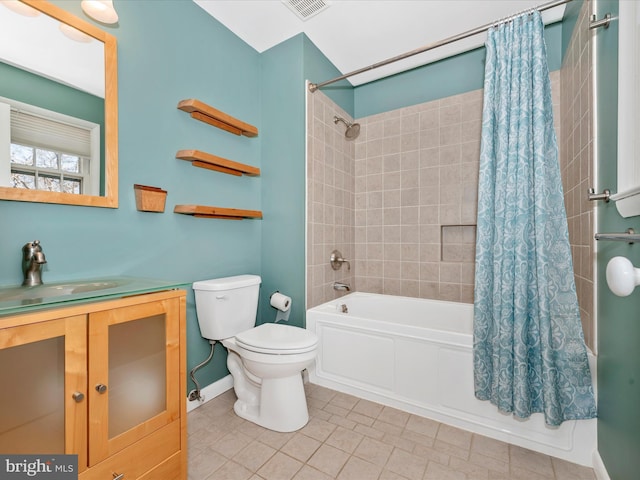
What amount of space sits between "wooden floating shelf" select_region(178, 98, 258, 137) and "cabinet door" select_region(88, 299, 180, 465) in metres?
1.20

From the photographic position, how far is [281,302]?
2160 millimetres

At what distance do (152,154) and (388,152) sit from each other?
1.96 metres

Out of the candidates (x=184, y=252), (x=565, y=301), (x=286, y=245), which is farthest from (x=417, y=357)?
(x=184, y=252)

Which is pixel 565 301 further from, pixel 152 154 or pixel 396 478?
pixel 152 154

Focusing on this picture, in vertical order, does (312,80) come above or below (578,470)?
above

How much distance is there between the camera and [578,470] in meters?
1.37

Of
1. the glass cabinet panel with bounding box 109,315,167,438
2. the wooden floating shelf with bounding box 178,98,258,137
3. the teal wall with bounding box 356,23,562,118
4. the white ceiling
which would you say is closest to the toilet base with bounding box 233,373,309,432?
the glass cabinet panel with bounding box 109,315,167,438

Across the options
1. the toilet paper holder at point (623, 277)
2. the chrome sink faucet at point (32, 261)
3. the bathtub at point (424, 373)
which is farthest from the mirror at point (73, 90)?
the toilet paper holder at point (623, 277)

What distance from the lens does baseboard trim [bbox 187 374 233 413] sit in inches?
73.4

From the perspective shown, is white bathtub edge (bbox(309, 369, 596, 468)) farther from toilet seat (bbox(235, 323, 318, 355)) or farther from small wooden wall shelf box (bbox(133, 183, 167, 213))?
small wooden wall shelf box (bbox(133, 183, 167, 213))

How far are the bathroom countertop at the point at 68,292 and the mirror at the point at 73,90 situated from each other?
36 cm

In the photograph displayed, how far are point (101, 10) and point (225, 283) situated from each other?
149cm

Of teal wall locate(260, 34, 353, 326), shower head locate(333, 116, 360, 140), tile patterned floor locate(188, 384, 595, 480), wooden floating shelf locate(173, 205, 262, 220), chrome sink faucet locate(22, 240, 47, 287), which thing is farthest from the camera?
shower head locate(333, 116, 360, 140)

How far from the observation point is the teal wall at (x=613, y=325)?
1.00 metres
